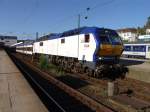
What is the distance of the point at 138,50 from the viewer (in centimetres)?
4700

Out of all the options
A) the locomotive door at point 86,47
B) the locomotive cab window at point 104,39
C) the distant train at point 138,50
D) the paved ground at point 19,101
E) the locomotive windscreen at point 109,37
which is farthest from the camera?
the distant train at point 138,50

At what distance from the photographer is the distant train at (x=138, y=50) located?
4431 cm

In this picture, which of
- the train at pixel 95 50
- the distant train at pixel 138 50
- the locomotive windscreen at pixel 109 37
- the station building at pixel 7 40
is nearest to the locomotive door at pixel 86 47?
the train at pixel 95 50

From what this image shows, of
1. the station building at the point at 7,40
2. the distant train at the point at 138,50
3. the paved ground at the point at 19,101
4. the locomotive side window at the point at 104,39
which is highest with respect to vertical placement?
the station building at the point at 7,40

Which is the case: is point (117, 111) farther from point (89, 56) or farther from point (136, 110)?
point (89, 56)

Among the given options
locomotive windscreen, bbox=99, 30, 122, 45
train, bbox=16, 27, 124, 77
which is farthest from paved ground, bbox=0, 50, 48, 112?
locomotive windscreen, bbox=99, 30, 122, 45

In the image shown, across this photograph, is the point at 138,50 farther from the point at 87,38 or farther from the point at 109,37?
the point at 109,37

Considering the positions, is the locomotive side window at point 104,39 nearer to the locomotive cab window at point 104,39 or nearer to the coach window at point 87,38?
the locomotive cab window at point 104,39

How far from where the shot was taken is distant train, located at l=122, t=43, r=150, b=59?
44.3 m

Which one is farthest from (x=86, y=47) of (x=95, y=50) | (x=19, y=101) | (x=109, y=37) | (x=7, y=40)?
(x=7, y=40)

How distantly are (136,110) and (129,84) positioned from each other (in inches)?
284

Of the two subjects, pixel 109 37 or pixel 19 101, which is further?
pixel 109 37

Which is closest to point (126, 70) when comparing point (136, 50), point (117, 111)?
point (117, 111)

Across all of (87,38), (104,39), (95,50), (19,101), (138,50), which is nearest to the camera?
(19,101)
